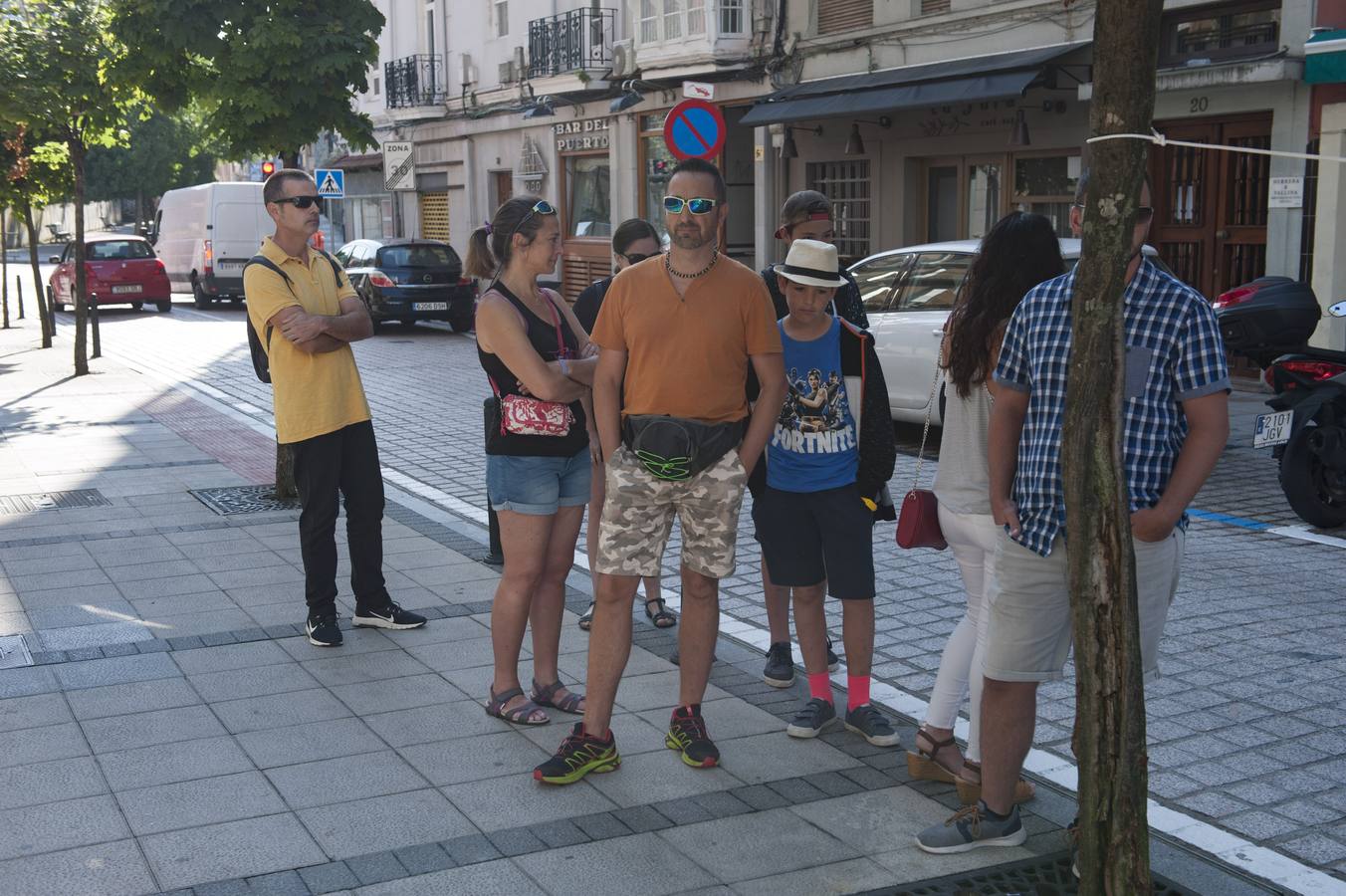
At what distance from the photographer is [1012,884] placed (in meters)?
3.95

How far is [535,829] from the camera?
428cm

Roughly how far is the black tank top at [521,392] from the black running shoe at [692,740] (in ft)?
3.29

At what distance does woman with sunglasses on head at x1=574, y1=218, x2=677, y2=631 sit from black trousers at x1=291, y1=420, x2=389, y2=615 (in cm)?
97

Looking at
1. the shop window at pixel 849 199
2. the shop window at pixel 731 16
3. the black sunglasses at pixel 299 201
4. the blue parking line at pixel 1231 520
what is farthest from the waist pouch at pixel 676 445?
the shop window at pixel 731 16

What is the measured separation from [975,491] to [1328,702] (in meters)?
1.97

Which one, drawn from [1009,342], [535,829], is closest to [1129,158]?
[1009,342]

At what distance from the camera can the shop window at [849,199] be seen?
22516 millimetres

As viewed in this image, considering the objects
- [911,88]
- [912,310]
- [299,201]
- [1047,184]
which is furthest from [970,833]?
[911,88]

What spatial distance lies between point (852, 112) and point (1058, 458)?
16.8 m

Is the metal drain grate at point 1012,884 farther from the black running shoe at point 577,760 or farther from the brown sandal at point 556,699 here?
the brown sandal at point 556,699

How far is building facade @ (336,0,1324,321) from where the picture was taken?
15.9 meters

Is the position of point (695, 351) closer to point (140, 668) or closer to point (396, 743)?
point (396, 743)

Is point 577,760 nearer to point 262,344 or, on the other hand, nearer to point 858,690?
point 858,690

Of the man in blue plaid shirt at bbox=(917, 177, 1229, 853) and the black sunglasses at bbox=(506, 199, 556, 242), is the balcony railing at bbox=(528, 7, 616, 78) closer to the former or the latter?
the black sunglasses at bbox=(506, 199, 556, 242)
